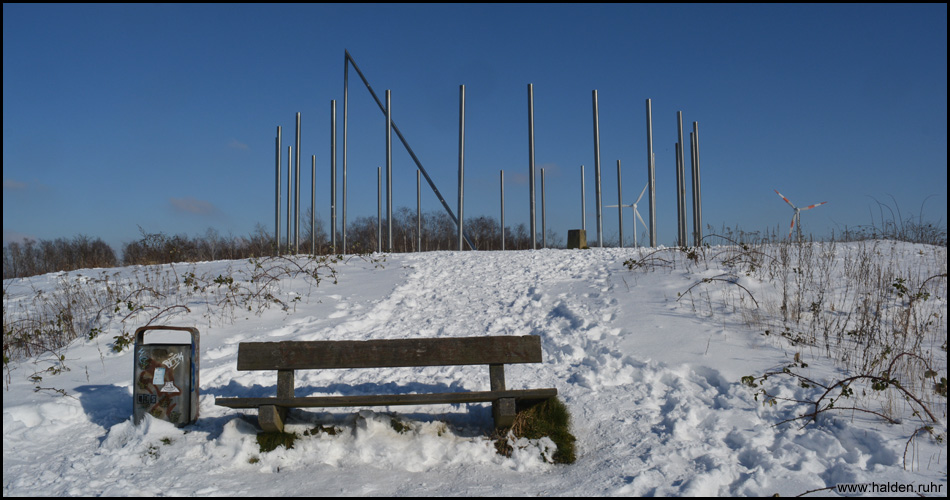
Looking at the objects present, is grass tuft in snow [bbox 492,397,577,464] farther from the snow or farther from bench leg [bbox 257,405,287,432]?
bench leg [bbox 257,405,287,432]

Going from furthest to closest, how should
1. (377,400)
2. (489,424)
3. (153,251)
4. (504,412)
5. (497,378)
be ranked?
1. (153,251)
2. (489,424)
3. (497,378)
4. (504,412)
5. (377,400)

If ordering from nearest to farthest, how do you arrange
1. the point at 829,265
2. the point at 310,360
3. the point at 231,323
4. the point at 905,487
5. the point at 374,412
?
the point at 905,487 < the point at 310,360 < the point at 374,412 < the point at 231,323 < the point at 829,265

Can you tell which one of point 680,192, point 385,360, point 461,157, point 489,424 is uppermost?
point 461,157

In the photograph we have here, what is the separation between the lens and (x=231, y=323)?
24.0 ft

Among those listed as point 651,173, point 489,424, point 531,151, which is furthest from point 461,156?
point 489,424

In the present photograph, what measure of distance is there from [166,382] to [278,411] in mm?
941

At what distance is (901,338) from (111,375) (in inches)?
297

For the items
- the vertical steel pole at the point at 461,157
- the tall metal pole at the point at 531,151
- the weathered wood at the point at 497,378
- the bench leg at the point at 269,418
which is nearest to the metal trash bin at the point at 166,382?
the bench leg at the point at 269,418

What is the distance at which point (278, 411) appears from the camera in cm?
433

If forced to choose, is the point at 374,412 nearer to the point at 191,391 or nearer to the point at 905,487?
the point at 191,391

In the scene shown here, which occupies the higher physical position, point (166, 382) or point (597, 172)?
point (597, 172)

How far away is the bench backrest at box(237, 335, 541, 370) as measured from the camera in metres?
4.30

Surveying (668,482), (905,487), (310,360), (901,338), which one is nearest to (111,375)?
(310,360)

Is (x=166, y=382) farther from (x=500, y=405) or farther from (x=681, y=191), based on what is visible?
(x=681, y=191)
